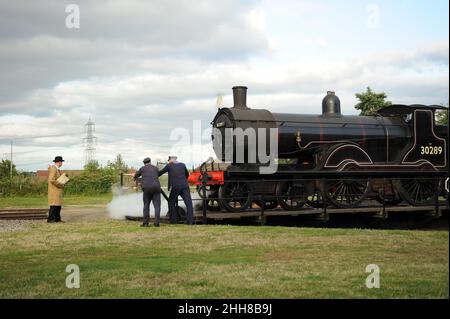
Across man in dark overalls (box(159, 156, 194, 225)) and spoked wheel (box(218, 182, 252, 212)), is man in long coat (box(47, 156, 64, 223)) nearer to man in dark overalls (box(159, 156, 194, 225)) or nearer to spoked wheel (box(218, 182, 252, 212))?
man in dark overalls (box(159, 156, 194, 225))

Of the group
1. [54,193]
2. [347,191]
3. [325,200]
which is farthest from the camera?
[347,191]

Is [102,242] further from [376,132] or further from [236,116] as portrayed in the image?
[376,132]

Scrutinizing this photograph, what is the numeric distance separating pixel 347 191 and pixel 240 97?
4.39 meters

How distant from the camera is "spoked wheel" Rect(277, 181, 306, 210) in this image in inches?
639

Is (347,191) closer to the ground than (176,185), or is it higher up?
closer to the ground

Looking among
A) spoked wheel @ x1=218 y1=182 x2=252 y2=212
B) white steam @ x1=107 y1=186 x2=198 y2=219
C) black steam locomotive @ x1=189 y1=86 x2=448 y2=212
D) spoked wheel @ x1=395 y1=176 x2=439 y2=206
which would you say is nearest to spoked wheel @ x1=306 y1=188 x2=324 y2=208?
black steam locomotive @ x1=189 y1=86 x2=448 y2=212

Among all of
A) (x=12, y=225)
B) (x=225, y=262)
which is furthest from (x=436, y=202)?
(x=12, y=225)

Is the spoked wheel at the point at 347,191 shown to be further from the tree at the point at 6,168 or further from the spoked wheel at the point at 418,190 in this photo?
the tree at the point at 6,168

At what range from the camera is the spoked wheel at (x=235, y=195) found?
15469mm

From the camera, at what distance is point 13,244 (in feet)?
35.4

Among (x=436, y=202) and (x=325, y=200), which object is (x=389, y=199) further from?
(x=325, y=200)

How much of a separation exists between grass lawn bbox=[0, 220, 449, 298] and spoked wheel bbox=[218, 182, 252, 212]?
9.58 feet

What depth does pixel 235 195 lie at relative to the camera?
15.7 m
